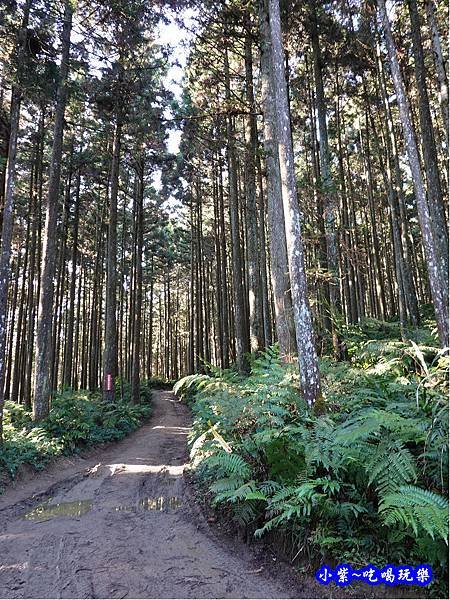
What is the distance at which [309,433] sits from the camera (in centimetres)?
459

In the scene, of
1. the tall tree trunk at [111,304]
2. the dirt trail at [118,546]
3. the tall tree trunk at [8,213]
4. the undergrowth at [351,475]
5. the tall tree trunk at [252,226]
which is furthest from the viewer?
the tall tree trunk at [111,304]

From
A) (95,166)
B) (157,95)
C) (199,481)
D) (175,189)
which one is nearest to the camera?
(199,481)

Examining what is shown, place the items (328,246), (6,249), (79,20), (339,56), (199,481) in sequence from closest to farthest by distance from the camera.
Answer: (199,481) → (6,249) → (328,246) → (79,20) → (339,56)

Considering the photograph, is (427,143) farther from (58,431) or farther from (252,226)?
(58,431)

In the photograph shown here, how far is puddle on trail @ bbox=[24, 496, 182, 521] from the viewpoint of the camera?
576 cm

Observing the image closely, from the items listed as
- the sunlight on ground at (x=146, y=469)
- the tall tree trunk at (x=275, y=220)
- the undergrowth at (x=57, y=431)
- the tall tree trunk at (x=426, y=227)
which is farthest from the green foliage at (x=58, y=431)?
the tall tree trunk at (x=426, y=227)

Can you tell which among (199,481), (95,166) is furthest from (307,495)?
(95,166)

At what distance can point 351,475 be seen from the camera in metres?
4.03

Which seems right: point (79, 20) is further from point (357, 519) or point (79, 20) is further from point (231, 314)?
point (231, 314)

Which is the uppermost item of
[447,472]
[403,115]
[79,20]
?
[79,20]

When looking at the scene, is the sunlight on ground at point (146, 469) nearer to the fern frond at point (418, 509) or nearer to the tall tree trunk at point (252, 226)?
the tall tree trunk at point (252, 226)

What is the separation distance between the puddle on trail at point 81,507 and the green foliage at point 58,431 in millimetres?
1963

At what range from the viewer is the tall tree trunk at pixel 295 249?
228 inches

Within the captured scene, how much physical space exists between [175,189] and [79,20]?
1121 centimetres
